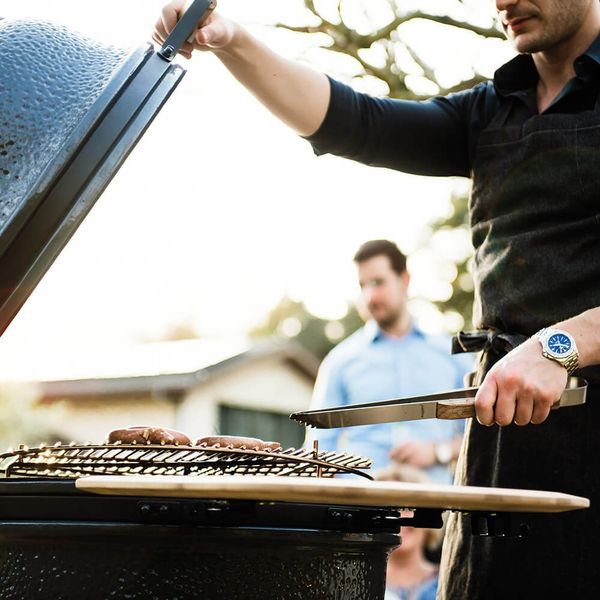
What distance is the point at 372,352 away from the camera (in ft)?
18.4

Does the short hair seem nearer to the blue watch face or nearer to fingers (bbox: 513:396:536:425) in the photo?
the blue watch face

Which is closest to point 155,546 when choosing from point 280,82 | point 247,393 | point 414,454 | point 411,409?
point 411,409

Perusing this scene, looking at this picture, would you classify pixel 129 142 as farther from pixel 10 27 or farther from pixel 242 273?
pixel 242 273

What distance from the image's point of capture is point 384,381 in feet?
18.2

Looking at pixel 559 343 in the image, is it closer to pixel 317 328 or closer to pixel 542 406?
pixel 542 406

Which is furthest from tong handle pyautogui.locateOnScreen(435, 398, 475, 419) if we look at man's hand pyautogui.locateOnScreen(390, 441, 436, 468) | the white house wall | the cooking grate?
the white house wall

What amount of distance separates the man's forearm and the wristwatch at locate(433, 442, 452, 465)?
333 centimetres

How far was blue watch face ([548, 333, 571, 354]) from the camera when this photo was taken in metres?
1.83

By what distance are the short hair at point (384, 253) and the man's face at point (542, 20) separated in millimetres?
3533

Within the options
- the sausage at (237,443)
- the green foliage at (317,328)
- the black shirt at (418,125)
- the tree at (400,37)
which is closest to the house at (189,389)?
the tree at (400,37)

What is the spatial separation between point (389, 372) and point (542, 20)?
3.54 metres

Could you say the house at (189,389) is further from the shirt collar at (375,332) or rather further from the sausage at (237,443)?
the sausage at (237,443)

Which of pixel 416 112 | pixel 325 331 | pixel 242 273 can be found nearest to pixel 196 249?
pixel 325 331

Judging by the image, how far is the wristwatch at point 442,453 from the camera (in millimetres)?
5480
